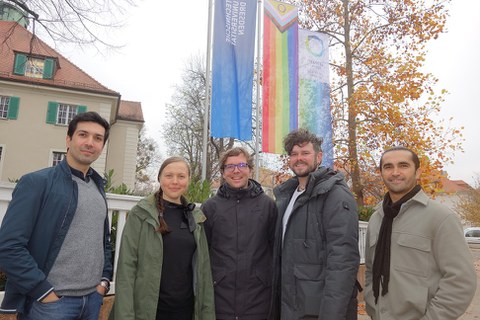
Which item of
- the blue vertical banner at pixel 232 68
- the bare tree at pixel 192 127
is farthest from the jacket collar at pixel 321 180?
the bare tree at pixel 192 127

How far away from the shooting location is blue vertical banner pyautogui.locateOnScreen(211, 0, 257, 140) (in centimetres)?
862

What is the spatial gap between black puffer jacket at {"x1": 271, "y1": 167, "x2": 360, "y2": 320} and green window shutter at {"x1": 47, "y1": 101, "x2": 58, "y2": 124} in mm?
24566

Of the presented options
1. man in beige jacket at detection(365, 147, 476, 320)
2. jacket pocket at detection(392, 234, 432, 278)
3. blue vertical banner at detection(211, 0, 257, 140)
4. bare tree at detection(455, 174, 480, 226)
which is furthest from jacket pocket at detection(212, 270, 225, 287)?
bare tree at detection(455, 174, 480, 226)

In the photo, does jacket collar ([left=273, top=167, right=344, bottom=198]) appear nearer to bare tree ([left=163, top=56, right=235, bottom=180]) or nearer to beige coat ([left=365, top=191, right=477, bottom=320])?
beige coat ([left=365, top=191, right=477, bottom=320])

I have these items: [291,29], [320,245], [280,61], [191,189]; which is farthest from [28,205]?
[291,29]

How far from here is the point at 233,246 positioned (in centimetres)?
291

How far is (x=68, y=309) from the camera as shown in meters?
2.23

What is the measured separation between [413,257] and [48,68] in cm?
2733

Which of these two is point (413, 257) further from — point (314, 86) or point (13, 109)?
point (13, 109)

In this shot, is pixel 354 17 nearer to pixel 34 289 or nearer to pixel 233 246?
pixel 233 246

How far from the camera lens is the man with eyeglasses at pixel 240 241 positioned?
2824 mm

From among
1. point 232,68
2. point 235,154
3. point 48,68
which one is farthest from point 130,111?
point 235,154

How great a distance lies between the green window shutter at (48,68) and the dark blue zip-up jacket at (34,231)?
25.6 m

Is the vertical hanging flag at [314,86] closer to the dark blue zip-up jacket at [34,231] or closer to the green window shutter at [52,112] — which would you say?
the dark blue zip-up jacket at [34,231]
